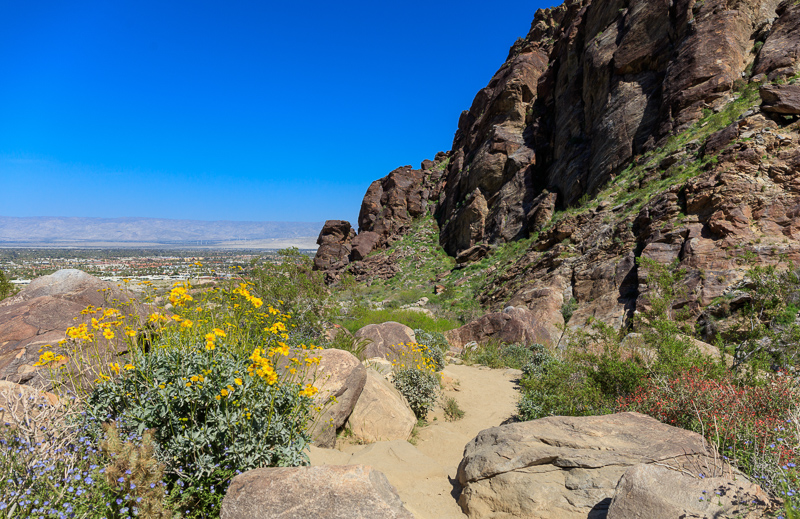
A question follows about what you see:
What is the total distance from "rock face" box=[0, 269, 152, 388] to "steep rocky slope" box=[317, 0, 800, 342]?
1404 cm

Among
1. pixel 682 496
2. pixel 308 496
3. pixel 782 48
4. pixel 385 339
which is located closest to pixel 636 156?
pixel 782 48

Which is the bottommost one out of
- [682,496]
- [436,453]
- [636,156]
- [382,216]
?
[436,453]

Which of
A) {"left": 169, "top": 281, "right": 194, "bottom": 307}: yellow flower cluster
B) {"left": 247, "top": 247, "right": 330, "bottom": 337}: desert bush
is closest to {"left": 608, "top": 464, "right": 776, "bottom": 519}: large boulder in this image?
{"left": 169, "top": 281, "right": 194, "bottom": 307}: yellow flower cluster

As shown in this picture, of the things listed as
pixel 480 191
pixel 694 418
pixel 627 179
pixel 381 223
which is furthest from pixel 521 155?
pixel 694 418

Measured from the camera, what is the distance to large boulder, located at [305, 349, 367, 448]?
5.12m

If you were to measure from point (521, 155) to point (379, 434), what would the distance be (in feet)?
96.1

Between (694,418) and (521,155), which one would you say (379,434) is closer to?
(694,418)

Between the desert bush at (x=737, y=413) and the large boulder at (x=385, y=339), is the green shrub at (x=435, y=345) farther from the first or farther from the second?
the desert bush at (x=737, y=413)

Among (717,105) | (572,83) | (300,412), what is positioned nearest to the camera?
(300,412)

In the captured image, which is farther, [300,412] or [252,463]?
[300,412]

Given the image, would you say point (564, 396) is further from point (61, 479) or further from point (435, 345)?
point (61, 479)

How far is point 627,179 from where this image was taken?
19375 mm

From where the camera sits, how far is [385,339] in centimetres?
959

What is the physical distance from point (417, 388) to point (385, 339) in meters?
2.61
